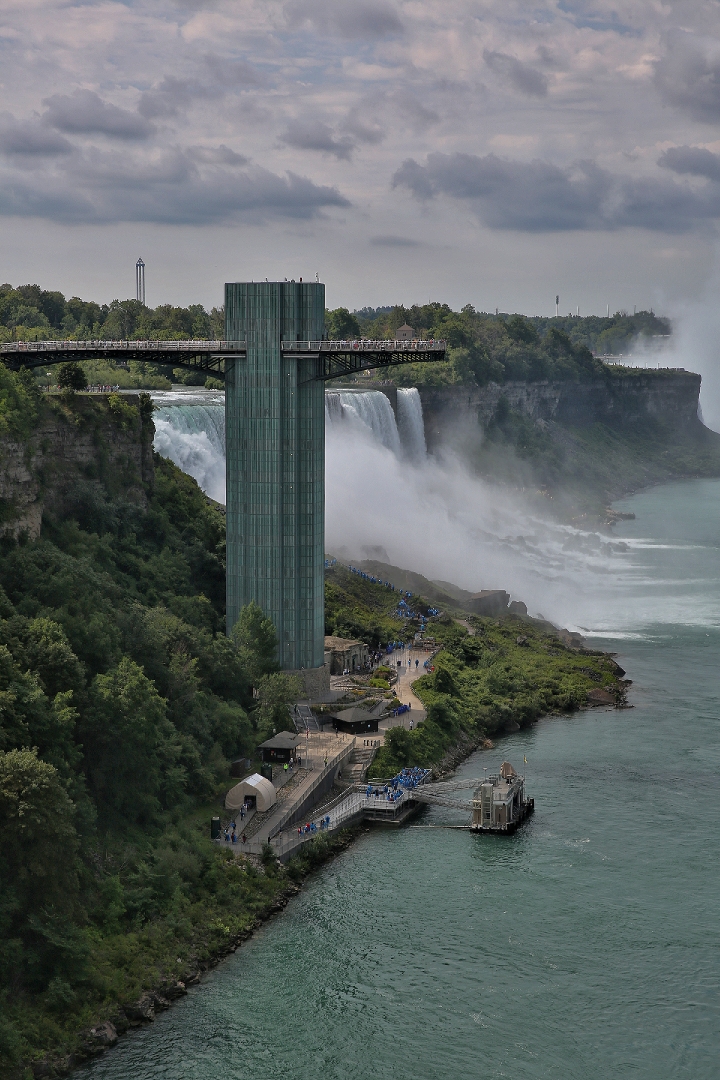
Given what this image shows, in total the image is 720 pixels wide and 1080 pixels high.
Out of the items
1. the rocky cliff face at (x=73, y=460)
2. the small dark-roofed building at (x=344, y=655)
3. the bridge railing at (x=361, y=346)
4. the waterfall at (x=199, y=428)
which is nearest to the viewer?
the rocky cliff face at (x=73, y=460)

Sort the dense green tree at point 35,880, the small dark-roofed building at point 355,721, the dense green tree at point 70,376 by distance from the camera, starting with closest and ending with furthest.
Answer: the dense green tree at point 35,880 < the small dark-roofed building at point 355,721 < the dense green tree at point 70,376

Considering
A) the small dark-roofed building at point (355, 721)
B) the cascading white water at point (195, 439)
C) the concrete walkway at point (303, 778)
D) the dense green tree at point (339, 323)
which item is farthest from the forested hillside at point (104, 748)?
the dense green tree at point (339, 323)

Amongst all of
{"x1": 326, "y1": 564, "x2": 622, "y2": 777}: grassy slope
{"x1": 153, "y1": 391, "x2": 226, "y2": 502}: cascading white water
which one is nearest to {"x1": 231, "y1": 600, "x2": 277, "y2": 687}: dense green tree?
{"x1": 326, "y1": 564, "x2": 622, "y2": 777}: grassy slope

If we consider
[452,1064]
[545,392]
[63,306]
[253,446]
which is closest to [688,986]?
[452,1064]

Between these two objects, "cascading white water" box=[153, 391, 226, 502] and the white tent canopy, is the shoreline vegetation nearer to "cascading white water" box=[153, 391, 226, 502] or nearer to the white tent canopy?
the white tent canopy

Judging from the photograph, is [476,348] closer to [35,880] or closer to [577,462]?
[577,462]

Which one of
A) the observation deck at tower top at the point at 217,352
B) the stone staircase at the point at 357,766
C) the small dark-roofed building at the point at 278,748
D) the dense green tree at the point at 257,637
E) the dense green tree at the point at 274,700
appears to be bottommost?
the stone staircase at the point at 357,766

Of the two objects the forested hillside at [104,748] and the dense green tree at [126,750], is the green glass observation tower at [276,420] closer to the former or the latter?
the forested hillside at [104,748]
